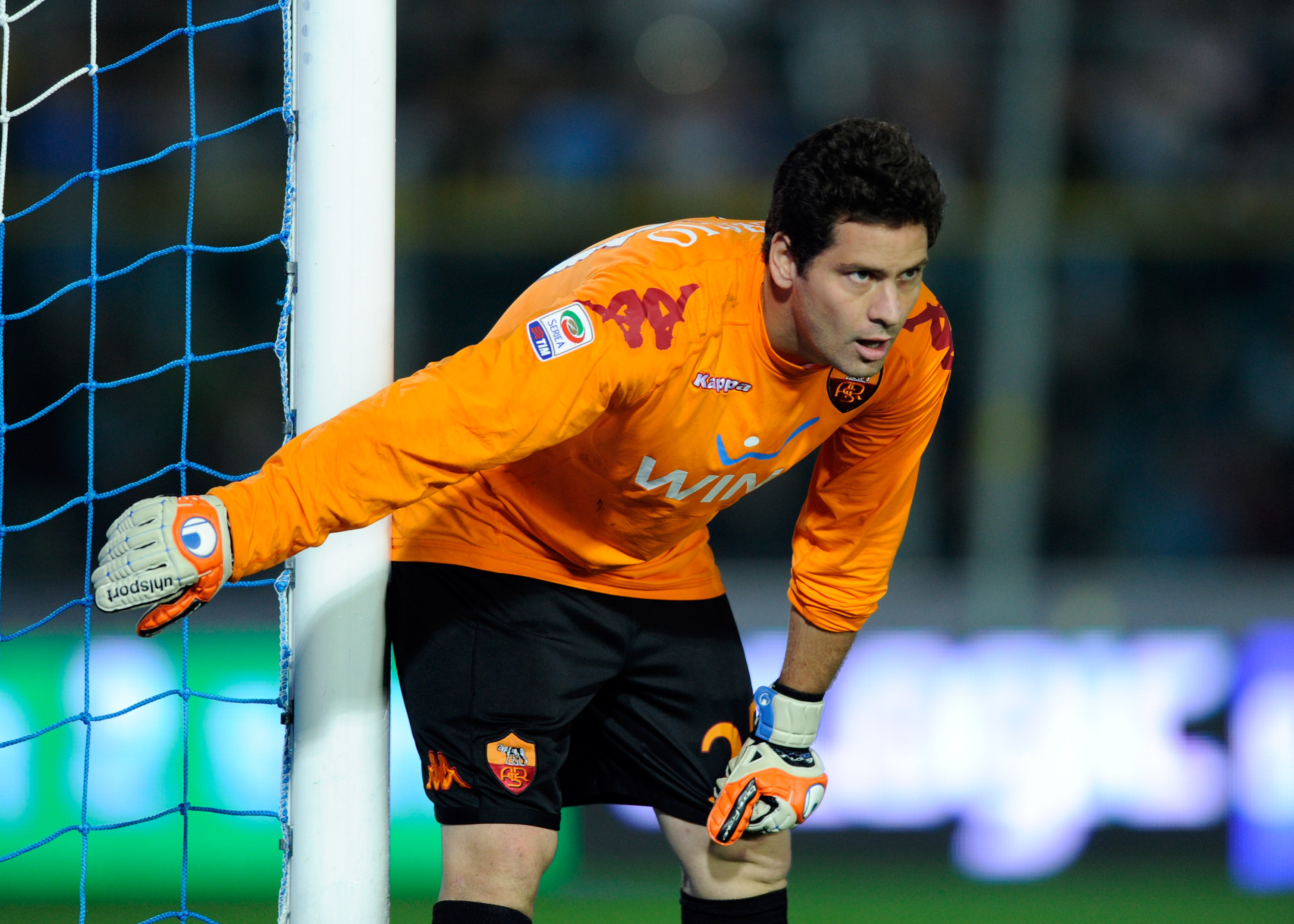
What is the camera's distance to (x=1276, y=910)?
14.6 feet

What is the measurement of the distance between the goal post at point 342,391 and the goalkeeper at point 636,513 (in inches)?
4.8

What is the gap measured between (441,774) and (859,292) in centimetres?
111

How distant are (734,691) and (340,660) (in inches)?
31.3

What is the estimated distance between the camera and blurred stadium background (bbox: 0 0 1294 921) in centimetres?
447

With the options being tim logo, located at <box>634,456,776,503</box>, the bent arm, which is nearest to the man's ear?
tim logo, located at <box>634,456,776,503</box>

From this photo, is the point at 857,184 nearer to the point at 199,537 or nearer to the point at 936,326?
the point at 936,326

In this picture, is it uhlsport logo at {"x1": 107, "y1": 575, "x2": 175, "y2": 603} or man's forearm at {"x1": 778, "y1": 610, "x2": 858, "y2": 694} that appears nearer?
uhlsport logo at {"x1": 107, "y1": 575, "x2": 175, "y2": 603}

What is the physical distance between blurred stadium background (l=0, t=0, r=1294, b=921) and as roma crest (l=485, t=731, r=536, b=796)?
7.26 ft

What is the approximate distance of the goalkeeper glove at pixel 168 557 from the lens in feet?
5.64

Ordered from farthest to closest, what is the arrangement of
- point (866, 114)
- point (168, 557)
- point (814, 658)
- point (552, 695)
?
point (866, 114) < point (814, 658) < point (552, 695) < point (168, 557)

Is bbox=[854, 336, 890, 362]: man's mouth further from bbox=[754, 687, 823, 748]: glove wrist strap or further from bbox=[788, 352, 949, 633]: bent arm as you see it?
bbox=[754, 687, 823, 748]: glove wrist strap

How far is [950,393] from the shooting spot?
20.6 ft

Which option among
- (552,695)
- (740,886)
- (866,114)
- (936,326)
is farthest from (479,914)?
(866,114)

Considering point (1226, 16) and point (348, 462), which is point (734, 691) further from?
point (1226, 16)
